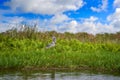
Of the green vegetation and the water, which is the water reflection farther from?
the green vegetation

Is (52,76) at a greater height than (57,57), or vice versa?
(57,57)

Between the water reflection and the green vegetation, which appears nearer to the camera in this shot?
the water reflection

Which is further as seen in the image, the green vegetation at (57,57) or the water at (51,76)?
the green vegetation at (57,57)

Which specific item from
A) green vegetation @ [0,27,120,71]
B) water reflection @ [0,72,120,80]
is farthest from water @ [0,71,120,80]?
green vegetation @ [0,27,120,71]

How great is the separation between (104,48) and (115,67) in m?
8.04

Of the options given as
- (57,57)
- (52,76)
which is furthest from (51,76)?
(57,57)

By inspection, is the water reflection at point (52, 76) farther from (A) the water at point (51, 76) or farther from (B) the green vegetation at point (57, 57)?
(B) the green vegetation at point (57, 57)

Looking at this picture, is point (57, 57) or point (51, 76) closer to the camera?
point (51, 76)

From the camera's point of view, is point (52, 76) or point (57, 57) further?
point (57, 57)

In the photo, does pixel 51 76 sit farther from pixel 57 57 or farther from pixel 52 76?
pixel 57 57

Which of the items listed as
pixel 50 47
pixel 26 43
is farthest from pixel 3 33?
pixel 50 47

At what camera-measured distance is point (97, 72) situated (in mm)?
12320

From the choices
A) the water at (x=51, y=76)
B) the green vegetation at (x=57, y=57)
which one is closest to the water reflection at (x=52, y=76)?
the water at (x=51, y=76)

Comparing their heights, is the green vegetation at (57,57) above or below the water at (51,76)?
above
